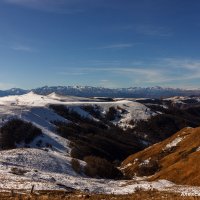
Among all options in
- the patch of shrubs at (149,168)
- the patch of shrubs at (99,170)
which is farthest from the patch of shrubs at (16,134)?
the patch of shrubs at (149,168)

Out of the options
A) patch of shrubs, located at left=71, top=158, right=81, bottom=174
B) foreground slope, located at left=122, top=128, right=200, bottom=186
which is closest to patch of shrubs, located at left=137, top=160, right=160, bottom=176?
foreground slope, located at left=122, top=128, right=200, bottom=186

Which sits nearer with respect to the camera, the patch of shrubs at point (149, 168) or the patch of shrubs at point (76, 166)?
the patch of shrubs at point (76, 166)

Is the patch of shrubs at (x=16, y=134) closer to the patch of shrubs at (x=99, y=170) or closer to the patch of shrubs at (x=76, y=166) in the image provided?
the patch of shrubs at (x=99, y=170)

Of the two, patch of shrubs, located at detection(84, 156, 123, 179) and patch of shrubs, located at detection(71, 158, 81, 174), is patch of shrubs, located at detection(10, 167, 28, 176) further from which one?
patch of shrubs, located at detection(84, 156, 123, 179)

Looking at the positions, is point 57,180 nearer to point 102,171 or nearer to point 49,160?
point 49,160

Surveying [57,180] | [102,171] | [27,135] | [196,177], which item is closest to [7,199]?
[57,180]
